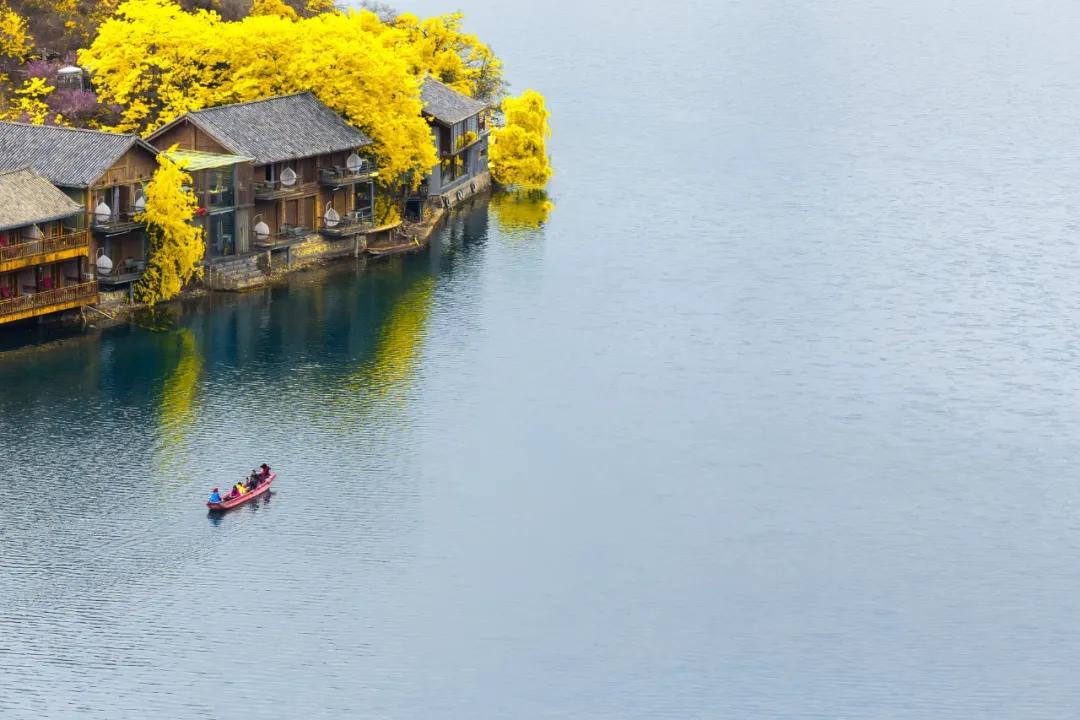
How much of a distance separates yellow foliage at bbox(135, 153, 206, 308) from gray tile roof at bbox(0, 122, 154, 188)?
2.34 m

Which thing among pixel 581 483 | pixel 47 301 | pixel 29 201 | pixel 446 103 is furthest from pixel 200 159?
pixel 581 483

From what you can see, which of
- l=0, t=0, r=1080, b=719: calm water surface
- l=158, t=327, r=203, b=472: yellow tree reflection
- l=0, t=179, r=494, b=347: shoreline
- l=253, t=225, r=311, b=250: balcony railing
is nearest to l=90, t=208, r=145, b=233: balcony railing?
l=0, t=179, r=494, b=347: shoreline

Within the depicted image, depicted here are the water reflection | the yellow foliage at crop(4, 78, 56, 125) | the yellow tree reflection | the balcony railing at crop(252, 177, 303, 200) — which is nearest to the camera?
the yellow tree reflection

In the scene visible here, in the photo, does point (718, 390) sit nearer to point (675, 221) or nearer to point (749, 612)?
point (749, 612)

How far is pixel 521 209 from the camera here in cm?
14500

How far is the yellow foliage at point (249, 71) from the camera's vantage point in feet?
418

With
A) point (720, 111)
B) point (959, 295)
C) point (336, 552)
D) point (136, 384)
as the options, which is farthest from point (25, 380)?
point (720, 111)

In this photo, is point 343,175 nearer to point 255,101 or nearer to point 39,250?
point 255,101

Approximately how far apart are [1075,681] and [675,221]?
226 feet

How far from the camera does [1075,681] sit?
76.8 m

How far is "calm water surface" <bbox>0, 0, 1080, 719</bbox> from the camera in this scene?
75750 millimetres

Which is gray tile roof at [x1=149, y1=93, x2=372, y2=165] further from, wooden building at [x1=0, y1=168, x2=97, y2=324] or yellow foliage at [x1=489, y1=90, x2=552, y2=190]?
yellow foliage at [x1=489, y1=90, x2=552, y2=190]

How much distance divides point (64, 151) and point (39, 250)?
8.30 meters

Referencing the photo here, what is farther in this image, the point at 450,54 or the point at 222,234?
the point at 450,54
